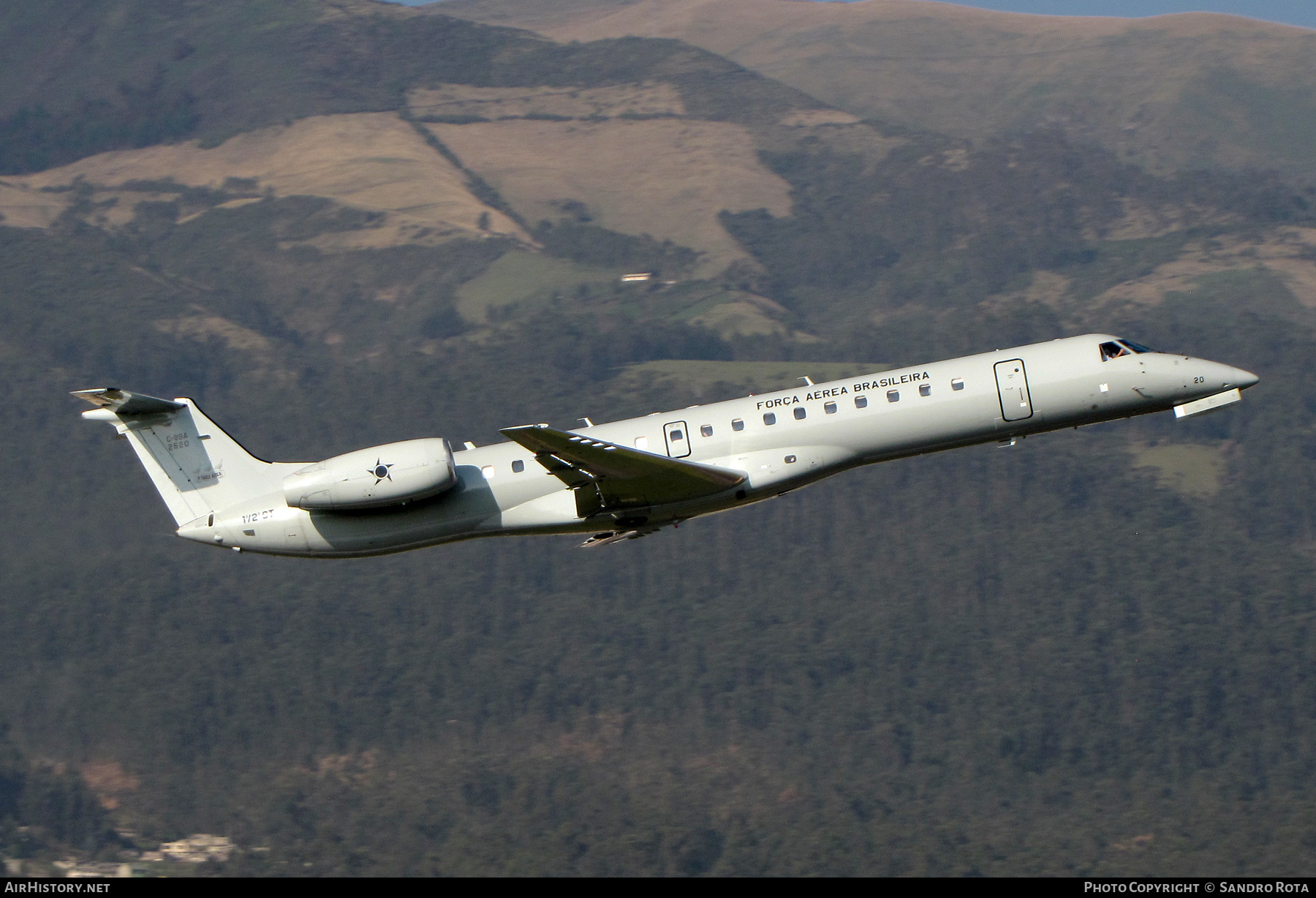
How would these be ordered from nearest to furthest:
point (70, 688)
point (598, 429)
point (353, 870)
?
point (598, 429)
point (353, 870)
point (70, 688)

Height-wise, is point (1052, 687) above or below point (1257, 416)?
below

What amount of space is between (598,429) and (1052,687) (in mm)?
128122

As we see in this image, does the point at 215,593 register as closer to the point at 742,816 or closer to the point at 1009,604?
the point at 742,816

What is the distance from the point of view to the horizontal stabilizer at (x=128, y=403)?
31.8 metres

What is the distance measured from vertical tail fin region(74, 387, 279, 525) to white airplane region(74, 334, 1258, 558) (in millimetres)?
545

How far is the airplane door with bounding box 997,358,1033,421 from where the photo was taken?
32.1 metres

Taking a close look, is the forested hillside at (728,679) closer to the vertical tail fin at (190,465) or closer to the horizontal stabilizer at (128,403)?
the vertical tail fin at (190,465)

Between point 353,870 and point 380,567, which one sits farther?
point 380,567

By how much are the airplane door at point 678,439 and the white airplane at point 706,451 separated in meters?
0.03

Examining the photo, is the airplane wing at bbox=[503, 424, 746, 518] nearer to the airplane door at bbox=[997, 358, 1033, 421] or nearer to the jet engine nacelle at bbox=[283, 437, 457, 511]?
the jet engine nacelle at bbox=[283, 437, 457, 511]

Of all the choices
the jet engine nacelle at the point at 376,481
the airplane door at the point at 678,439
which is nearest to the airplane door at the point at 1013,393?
the airplane door at the point at 678,439

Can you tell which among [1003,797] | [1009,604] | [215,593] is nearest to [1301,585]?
[1009,604]

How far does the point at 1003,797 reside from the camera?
458 ft

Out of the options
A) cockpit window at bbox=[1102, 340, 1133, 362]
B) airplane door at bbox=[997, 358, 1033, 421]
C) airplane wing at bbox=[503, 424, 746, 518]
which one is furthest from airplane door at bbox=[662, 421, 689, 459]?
cockpit window at bbox=[1102, 340, 1133, 362]
